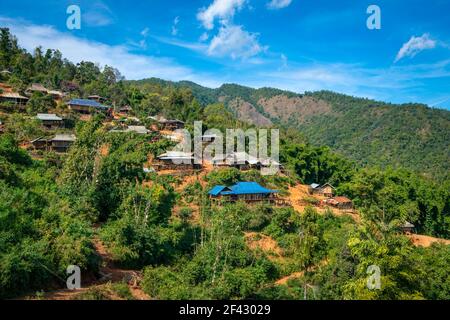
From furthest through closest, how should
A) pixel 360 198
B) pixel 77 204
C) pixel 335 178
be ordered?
pixel 335 178, pixel 360 198, pixel 77 204

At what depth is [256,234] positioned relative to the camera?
2856cm

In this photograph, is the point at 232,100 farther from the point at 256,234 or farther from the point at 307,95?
the point at 256,234

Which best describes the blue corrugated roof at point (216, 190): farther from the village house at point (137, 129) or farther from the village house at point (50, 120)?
the village house at point (50, 120)

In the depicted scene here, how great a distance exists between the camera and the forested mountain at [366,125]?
102 m

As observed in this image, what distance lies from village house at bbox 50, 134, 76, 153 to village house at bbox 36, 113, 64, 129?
5.47 meters

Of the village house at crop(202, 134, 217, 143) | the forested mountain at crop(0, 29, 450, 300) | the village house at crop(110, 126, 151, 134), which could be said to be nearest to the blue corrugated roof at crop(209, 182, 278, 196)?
the forested mountain at crop(0, 29, 450, 300)

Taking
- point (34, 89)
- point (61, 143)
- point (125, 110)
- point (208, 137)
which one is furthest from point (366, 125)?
point (61, 143)

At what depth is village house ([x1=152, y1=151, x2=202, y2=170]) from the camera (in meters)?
40.2

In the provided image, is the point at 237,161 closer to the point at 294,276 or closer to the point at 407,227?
the point at 407,227

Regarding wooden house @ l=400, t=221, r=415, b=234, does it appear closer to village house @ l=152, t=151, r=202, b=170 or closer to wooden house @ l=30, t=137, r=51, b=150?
village house @ l=152, t=151, r=202, b=170

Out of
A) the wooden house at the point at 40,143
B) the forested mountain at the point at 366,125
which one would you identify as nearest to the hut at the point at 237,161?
the wooden house at the point at 40,143

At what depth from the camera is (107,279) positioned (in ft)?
60.4

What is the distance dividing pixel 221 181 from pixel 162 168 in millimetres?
7545

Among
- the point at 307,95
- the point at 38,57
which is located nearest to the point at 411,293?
the point at 38,57
